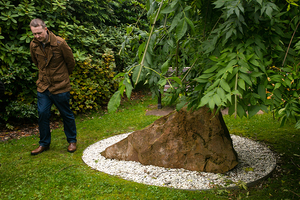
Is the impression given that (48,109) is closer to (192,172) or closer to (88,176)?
(88,176)

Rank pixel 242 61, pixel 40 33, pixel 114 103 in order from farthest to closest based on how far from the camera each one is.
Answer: pixel 40 33, pixel 242 61, pixel 114 103

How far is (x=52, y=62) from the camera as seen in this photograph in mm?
4297

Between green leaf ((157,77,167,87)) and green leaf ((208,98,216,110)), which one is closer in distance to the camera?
green leaf ((208,98,216,110))

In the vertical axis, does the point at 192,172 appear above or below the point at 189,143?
below

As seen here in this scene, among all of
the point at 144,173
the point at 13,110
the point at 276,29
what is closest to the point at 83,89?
the point at 13,110

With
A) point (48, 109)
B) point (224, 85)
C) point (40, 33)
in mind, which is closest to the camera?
point (224, 85)

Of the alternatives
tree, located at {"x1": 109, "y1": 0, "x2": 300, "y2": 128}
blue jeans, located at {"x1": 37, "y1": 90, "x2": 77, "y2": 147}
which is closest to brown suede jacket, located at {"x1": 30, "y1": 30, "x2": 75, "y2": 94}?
blue jeans, located at {"x1": 37, "y1": 90, "x2": 77, "y2": 147}

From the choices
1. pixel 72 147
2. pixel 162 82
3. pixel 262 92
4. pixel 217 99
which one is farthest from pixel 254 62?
pixel 72 147

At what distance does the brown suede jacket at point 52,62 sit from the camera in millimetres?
4238

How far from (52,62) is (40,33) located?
1.68 feet

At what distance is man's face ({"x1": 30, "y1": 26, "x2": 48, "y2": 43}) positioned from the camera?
13.1 feet

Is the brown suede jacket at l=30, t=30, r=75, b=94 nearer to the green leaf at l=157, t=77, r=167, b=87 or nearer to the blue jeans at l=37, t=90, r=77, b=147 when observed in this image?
the blue jeans at l=37, t=90, r=77, b=147

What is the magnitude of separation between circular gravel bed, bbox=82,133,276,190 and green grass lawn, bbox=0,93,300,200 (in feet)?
0.42

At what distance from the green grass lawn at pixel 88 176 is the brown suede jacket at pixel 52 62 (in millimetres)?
1278
